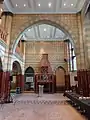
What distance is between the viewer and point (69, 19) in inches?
426

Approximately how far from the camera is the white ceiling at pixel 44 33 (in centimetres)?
1456

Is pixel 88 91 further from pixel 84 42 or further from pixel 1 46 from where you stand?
pixel 1 46

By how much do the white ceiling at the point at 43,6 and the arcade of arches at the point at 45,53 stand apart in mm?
422

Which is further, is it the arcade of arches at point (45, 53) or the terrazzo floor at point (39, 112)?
the arcade of arches at point (45, 53)

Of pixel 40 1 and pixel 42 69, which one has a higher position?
pixel 40 1

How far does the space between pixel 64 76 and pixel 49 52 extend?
401cm

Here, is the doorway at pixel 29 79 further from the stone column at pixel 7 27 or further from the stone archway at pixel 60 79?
the stone column at pixel 7 27

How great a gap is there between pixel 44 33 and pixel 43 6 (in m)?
6.11

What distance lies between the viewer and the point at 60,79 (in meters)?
17.1

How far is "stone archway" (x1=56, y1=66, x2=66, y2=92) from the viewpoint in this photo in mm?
16922

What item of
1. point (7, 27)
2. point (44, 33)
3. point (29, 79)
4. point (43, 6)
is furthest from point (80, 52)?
point (29, 79)

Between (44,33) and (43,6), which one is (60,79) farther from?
(43,6)

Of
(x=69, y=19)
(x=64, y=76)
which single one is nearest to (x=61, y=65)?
(x=64, y=76)

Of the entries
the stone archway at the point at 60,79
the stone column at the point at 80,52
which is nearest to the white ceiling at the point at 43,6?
the stone column at the point at 80,52
